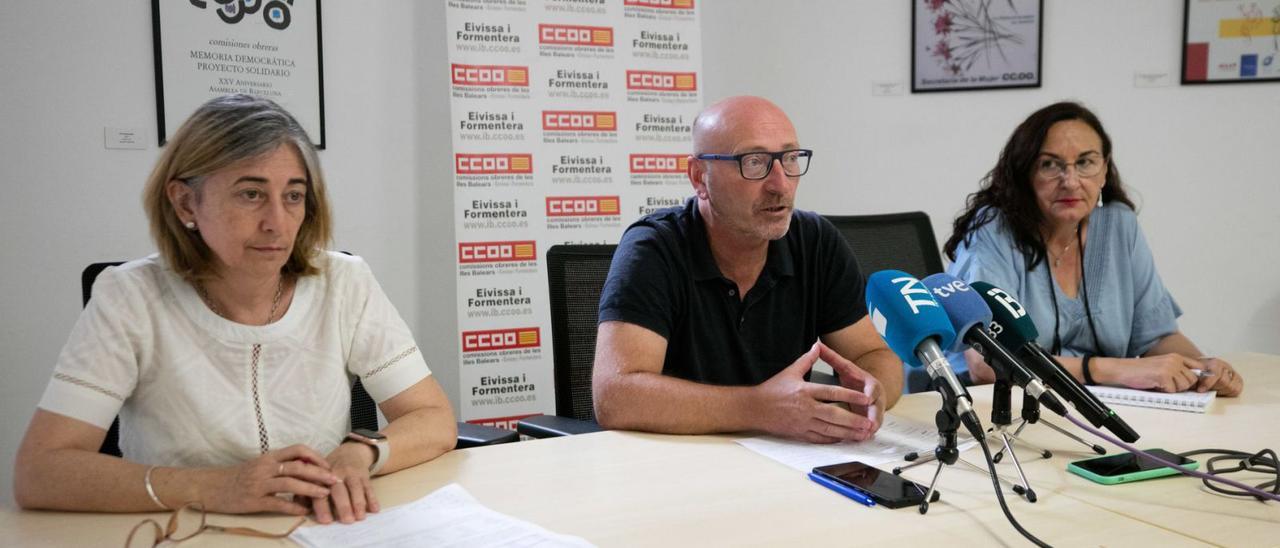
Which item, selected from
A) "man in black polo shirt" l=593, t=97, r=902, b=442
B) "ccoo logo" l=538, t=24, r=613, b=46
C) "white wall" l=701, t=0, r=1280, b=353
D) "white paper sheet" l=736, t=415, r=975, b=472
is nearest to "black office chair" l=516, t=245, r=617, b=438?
"man in black polo shirt" l=593, t=97, r=902, b=442

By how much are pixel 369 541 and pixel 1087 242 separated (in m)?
1.94

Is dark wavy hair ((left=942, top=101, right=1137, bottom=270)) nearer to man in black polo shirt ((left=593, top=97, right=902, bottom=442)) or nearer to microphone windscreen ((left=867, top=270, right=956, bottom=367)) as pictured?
man in black polo shirt ((left=593, top=97, right=902, bottom=442))

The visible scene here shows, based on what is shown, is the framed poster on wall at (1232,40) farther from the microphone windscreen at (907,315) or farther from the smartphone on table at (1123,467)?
the microphone windscreen at (907,315)

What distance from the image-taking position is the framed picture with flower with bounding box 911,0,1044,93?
4.06 m

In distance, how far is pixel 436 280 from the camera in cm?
370

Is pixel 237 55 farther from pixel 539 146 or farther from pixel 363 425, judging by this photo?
pixel 363 425

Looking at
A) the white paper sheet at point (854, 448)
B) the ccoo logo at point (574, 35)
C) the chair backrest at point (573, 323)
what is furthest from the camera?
the ccoo logo at point (574, 35)

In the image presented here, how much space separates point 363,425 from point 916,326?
1.07 metres

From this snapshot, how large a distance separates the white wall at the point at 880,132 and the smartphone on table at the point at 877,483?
256cm

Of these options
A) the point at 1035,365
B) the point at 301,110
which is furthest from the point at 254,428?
the point at 301,110

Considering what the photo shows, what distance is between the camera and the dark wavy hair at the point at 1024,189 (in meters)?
2.34

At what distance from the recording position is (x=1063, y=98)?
13.5ft

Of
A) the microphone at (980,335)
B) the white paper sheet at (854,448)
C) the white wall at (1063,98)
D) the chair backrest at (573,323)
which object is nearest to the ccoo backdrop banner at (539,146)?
the white wall at (1063,98)

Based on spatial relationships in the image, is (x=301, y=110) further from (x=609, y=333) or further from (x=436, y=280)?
(x=609, y=333)
